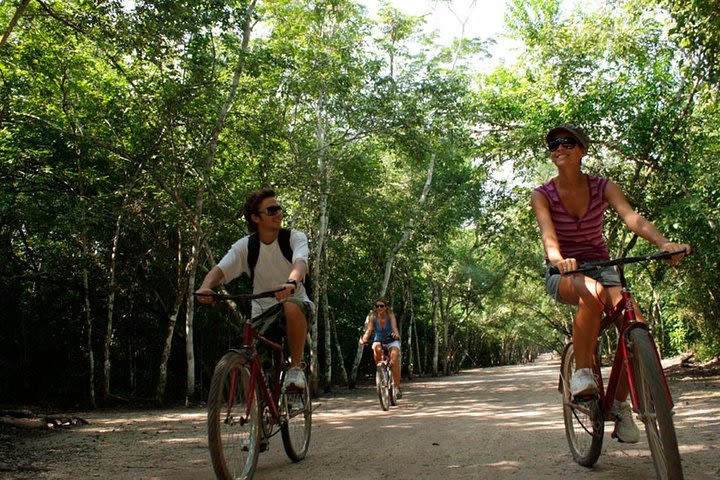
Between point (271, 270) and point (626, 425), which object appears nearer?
point (626, 425)

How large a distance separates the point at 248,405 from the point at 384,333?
7477 millimetres

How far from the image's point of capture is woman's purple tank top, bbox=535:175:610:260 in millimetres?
4059

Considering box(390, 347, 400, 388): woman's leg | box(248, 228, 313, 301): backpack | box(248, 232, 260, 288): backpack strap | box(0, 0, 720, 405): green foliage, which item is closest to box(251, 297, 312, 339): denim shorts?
box(248, 228, 313, 301): backpack

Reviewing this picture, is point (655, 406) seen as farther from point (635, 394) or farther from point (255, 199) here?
point (255, 199)

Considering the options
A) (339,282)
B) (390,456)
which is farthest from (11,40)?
(339,282)

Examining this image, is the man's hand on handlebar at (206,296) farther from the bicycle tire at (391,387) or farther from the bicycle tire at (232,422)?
the bicycle tire at (391,387)

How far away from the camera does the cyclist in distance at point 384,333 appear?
36.9 feet

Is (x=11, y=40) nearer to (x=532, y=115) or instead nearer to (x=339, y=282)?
(x=532, y=115)

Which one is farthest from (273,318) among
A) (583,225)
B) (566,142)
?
(566,142)

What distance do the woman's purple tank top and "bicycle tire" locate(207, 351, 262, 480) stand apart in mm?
2344

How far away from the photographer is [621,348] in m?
3.50

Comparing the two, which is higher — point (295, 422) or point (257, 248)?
point (257, 248)

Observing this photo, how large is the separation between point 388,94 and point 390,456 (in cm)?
1130

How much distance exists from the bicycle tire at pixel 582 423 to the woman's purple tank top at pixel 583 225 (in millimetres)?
679
